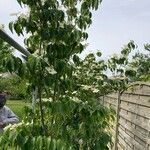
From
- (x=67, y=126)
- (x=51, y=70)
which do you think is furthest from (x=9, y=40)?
(x=67, y=126)

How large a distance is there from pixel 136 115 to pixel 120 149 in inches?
79.4

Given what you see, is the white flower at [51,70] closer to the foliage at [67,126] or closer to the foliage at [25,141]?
the foliage at [67,126]

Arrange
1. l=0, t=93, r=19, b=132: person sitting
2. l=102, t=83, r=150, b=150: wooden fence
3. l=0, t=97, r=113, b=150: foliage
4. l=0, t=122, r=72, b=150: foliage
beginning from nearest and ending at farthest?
l=0, t=122, r=72, b=150: foliage, l=0, t=97, r=113, b=150: foliage, l=102, t=83, r=150, b=150: wooden fence, l=0, t=93, r=19, b=132: person sitting

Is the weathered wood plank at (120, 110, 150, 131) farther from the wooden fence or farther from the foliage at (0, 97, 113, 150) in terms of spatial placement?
the foliage at (0, 97, 113, 150)

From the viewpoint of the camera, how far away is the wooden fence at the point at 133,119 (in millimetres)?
6003

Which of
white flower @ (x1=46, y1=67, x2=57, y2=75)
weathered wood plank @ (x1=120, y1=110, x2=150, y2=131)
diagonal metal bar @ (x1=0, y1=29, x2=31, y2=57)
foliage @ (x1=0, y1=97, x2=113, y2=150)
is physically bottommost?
foliage @ (x1=0, y1=97, x2=113, y2=150)

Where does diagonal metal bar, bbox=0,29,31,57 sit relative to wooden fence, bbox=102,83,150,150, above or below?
above

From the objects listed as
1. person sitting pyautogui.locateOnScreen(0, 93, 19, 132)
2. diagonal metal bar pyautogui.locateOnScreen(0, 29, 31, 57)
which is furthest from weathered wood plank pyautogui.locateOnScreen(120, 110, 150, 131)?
diagonal metal bar pyautogui.locateOnScreen(0, 29, 31, 57)

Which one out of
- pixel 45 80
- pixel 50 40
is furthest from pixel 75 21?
A: pixel 45 80

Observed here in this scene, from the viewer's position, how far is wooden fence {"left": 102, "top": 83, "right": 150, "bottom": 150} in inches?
236

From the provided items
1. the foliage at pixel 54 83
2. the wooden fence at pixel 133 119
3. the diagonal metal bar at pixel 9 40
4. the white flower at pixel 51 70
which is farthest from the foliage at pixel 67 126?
the wooden fence at pixel 133 119

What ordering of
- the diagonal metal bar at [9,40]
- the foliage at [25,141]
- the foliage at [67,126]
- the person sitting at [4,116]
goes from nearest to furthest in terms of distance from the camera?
the diagonal metal bar at [9,40] → the foliage at [25,141] → the foliage at [67,126] → the person sitting at [4,116]

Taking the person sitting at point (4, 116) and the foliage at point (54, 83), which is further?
the person sitting at point (4, 116)

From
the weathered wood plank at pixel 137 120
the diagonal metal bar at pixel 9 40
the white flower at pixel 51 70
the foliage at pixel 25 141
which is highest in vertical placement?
the diagonal metal bar at pixel 9 40
